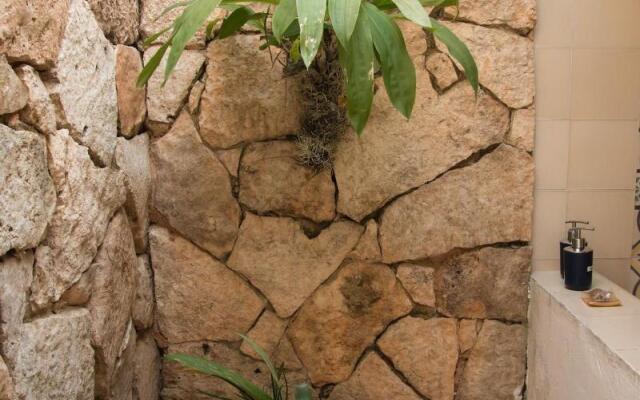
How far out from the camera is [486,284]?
5.48ft

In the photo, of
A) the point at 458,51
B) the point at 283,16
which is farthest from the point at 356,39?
the point at 458,51

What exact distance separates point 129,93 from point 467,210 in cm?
98

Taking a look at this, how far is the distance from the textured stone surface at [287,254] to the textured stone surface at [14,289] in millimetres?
706

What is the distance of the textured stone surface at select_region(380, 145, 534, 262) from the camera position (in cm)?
163

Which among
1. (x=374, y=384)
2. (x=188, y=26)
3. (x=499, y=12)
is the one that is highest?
(x=499, y=12)

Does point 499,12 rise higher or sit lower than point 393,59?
higher

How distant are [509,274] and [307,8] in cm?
100

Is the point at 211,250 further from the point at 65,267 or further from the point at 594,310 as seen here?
the point at 594,310

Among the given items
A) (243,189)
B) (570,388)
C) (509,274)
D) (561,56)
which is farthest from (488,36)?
(570,388)

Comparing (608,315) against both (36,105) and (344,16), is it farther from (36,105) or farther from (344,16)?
(36,105)

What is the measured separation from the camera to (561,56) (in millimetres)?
1604

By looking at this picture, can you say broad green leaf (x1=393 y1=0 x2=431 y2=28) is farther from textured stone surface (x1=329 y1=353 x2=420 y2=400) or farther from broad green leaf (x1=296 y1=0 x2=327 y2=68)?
textured stone surface (x1=329 y1=353 x2=420 y2=400)

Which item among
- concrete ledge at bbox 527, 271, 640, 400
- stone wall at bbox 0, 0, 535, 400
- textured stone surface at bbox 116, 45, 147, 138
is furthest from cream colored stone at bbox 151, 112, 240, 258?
concrete ledge at bbox 527, 271, 640, 400

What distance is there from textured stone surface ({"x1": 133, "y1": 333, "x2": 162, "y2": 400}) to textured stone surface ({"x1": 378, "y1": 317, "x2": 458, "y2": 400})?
0.68 meters
